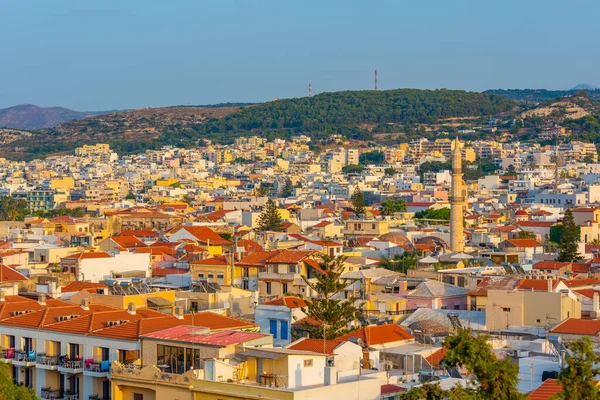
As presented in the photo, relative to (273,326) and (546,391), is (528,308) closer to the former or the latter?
(273,326)

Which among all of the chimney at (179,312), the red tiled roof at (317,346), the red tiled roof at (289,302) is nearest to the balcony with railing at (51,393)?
the chimney at (179,312)

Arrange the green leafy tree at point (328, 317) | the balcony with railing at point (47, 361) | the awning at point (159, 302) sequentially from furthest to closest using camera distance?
the awning at point (159, 302)
the green leafy tree at point (328, 317)
the balcony with railing at point (47, 361)

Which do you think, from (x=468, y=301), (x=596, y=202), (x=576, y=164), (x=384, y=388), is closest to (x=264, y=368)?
(x=384, y=388)

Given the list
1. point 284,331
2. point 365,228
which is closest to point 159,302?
point 284,331

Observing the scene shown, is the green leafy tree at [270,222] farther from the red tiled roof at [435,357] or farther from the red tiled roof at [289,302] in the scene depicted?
the red tiled roof at [435,357]

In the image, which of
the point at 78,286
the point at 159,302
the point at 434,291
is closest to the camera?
the point at 159,302
